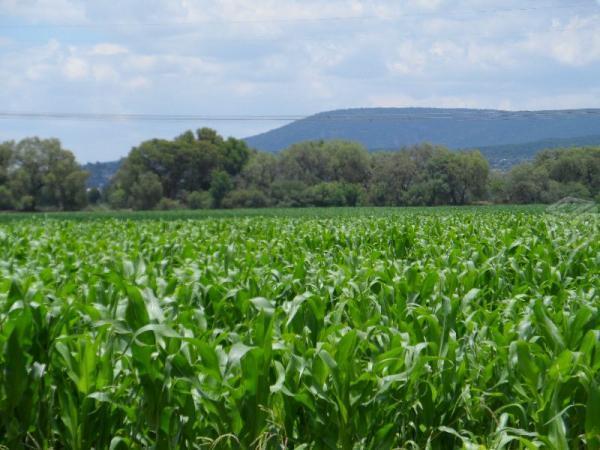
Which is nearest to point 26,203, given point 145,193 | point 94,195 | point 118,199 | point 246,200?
point 118,199

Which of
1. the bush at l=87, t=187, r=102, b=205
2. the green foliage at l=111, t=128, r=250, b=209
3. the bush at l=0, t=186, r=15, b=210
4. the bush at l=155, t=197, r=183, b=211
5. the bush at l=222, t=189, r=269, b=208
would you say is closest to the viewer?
the bush at l=0, t=186, r=15, b=210

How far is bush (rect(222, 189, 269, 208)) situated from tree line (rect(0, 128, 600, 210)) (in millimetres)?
118

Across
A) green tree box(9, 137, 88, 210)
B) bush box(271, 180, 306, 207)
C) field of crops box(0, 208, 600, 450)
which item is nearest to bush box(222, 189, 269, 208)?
bush box(271, 180, 306, 207)

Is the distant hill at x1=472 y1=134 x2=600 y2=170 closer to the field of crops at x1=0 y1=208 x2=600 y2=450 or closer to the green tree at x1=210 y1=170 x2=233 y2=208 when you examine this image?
the green tree at x1=210 y1=170 x2=233 y2=208

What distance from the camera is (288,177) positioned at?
101 metres

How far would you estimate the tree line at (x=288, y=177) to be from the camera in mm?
85812

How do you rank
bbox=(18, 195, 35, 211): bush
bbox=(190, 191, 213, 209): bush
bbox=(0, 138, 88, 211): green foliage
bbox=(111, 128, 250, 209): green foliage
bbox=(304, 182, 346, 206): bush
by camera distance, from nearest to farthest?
bbox=(18, 195, 35, 211): bush → bbox=(0, 138, 88, 211): green foliage → bbox=(304, 182, 346, 206): bush → bbox=(190, 191, 213, 209): bush → bbox=(111, 128, 250, 209): green foliage

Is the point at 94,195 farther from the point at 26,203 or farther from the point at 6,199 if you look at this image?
the point at 6,199

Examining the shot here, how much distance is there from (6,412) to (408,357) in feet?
6.59

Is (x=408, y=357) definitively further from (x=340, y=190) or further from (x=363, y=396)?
(x=340, y=190)

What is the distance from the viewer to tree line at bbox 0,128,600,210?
8581cm

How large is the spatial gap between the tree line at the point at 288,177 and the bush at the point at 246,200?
0.39 ft

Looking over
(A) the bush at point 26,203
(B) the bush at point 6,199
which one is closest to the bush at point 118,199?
(A) the bush at point 26,203

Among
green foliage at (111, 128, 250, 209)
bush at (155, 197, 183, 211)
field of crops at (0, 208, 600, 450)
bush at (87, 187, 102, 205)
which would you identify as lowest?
bush at (155, 197, 183, 211)
